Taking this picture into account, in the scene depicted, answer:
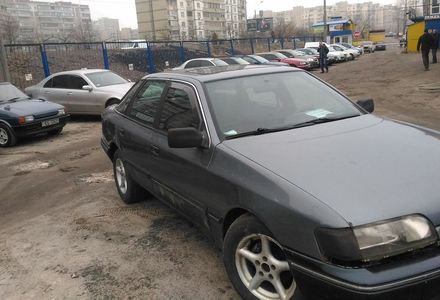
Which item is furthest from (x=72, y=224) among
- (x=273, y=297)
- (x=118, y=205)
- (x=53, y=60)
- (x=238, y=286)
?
(x=53, y=60)

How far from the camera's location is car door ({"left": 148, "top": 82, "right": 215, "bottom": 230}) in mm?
3355

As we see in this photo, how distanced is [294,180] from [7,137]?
8.92m

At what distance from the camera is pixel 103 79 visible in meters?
12.9

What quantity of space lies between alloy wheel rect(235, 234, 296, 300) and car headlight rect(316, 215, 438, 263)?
41cm

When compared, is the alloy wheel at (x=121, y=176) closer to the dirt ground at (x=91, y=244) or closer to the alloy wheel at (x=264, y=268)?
the dirt ground at (x=91, y=244)

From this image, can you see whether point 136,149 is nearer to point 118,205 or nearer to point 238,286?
point 118,205

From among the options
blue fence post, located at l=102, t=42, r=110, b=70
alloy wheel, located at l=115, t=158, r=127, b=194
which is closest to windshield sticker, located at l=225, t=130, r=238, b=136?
alloy wheel, located at l=115, t=158, r=127, b=194

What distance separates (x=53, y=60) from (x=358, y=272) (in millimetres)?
19194

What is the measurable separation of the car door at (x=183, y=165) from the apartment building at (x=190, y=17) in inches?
3680

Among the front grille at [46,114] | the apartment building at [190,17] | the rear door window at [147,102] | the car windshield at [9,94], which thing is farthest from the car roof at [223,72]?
the apartment building at [190,17]

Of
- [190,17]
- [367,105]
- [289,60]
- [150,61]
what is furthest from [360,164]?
[190,17]

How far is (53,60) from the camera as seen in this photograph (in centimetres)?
1906

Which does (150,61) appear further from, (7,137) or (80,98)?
(7,137)

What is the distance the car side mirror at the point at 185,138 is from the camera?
327cm
